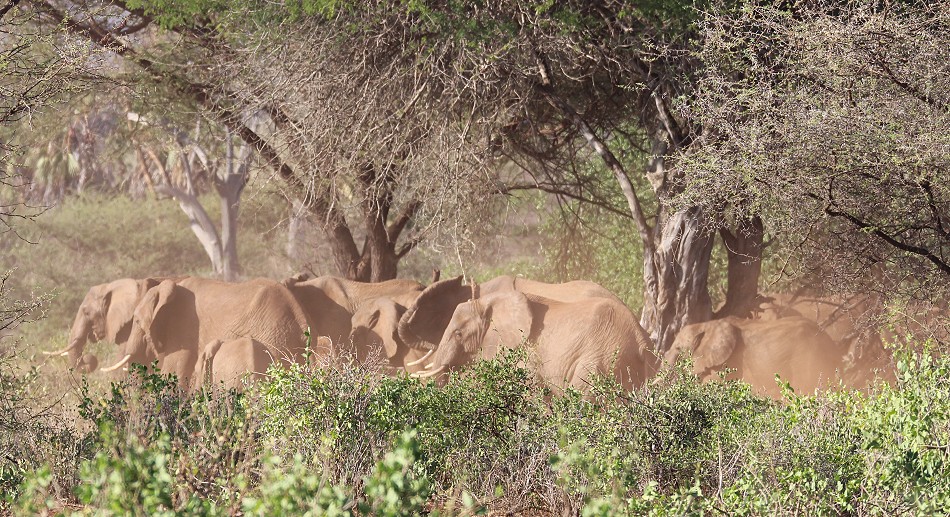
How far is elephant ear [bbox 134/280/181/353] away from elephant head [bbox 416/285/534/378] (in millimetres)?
3779

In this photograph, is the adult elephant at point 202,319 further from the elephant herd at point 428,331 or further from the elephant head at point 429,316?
the elephant head at point 429,316

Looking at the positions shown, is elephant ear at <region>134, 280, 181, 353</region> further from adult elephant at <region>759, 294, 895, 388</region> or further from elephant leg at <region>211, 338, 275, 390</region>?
adult elephant at <region>759, 294, 895, 388</region>

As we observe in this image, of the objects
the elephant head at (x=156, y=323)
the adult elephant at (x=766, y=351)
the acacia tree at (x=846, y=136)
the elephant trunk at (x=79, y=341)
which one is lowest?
the elephant trunk at (x=79, y=341)

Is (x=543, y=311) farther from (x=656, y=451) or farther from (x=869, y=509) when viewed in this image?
(x=869, y=509)

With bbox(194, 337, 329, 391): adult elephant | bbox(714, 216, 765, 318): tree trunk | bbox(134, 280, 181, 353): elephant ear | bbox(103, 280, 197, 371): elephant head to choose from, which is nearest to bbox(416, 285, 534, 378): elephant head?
bbox(194, 337, 329, 391): adult elephant

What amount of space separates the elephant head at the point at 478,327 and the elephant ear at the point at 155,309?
378cm

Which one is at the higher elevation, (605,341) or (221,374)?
(605,341)

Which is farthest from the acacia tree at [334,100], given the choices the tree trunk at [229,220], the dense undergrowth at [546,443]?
the tree trunk at [229,220]

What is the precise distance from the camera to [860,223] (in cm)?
1039

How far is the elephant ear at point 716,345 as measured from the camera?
12.4m

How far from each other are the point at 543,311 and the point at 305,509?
26.4 feet

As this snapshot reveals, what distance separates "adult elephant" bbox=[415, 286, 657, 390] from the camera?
38.8ft

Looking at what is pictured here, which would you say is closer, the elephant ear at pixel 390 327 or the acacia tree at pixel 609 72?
the acacia tree at pixel 609 72

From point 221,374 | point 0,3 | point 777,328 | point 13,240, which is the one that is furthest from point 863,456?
point 13,240
